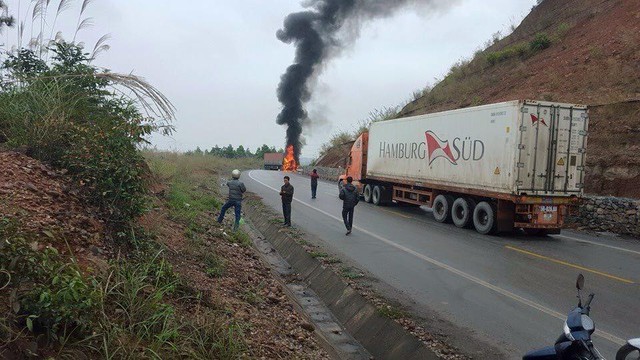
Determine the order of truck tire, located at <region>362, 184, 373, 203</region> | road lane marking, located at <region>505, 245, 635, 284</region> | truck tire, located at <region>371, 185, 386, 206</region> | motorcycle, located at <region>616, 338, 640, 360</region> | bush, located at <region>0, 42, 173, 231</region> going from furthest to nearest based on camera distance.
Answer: truck tire, located at <region>362, 184, 373, 203</region>, truck tire, located at <region>371, 185, 386, 206</region>, road lane marking, located at <region>505, 245, 635, 284</region>, bush, located at <region>0, 42, 173, 231</region>, motorcycle, located at <region>616, 338, 640, 360</region>

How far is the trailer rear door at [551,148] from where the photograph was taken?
14.6 metres

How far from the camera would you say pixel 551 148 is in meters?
14.9

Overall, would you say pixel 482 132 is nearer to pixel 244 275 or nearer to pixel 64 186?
pixel 244 275

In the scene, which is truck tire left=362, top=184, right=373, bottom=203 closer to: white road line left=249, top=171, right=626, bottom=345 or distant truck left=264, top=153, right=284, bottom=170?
white road line left=249, top=171, right=626, bottom=345

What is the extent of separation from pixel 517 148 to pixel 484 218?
2344 mm

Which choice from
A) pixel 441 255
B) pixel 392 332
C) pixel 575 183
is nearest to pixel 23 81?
pixel 392 332

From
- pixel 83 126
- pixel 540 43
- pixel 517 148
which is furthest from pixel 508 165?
pixel 540 43

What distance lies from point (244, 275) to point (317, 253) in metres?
2.76

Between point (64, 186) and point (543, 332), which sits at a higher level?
point (64, 186)

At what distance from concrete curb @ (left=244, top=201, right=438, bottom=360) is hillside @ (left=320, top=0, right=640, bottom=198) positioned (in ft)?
45.0

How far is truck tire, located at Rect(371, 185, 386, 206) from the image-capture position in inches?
914

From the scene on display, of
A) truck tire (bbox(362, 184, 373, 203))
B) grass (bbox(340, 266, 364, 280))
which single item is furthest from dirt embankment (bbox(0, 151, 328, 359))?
truck tire (bbox(362, 184, 373, 203))

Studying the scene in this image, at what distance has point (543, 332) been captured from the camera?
6652mm

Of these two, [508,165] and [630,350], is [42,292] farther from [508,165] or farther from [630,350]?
[508,165]
